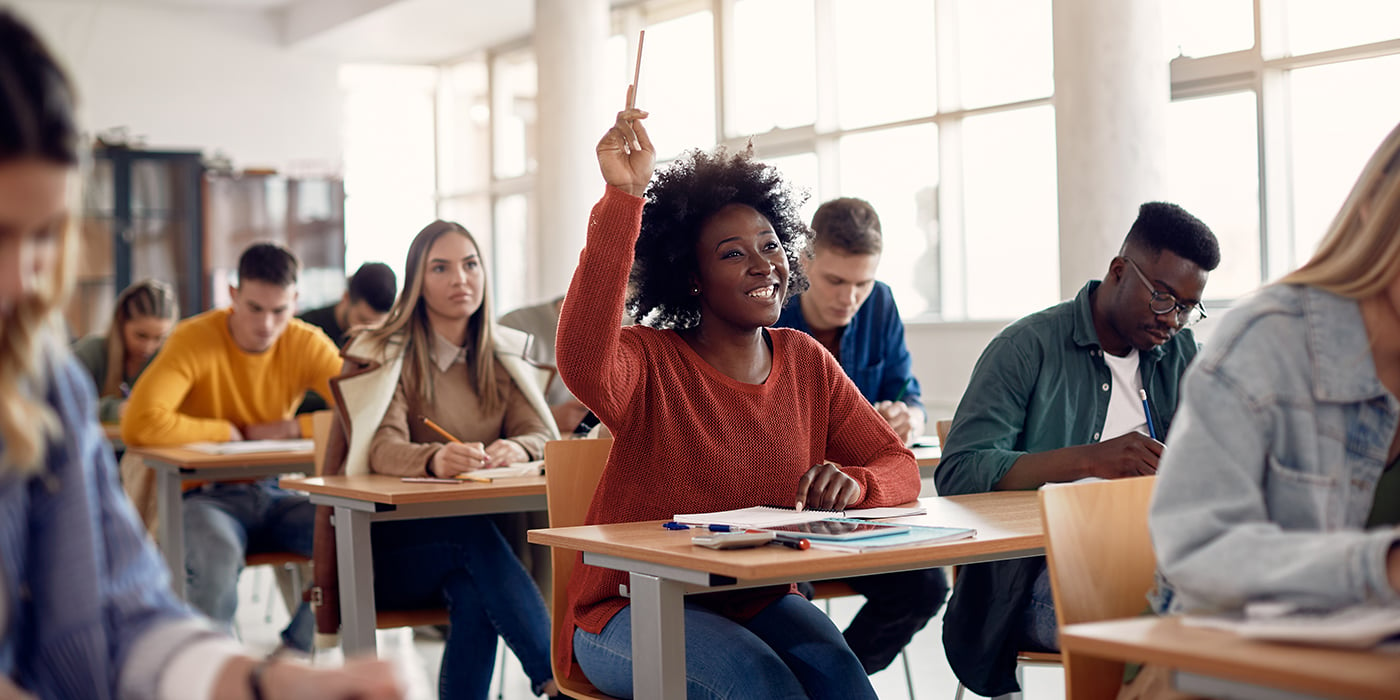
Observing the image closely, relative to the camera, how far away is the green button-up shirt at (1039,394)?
8.42 feet

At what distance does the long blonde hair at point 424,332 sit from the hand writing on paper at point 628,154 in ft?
4.61

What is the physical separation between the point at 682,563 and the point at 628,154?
0.71 m

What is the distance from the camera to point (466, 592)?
117 inches

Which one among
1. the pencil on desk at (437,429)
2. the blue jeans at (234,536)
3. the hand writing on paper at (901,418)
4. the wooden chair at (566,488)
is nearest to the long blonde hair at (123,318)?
the blue jeans at (234,536)

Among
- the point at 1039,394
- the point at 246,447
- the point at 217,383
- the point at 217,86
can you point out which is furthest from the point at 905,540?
the point at 217,86

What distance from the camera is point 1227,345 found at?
1339mm

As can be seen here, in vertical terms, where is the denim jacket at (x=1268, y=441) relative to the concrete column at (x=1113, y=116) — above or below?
below

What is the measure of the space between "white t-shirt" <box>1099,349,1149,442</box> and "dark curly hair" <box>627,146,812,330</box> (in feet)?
2.48

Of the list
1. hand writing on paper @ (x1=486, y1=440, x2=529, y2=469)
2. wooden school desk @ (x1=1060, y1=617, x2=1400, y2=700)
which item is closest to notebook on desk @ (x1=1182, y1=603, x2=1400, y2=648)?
wooden school desk @ (x1=1060, y1=617, x2=1400, y2=700)

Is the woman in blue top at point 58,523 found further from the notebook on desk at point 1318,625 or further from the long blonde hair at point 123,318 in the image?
the long blonde hair at point 123,318

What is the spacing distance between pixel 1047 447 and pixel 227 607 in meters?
2.32

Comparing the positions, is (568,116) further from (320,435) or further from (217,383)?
(320,435)

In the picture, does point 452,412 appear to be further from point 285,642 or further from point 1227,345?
point 1227,345

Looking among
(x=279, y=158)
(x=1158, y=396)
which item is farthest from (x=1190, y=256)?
(x=279, y=158)
